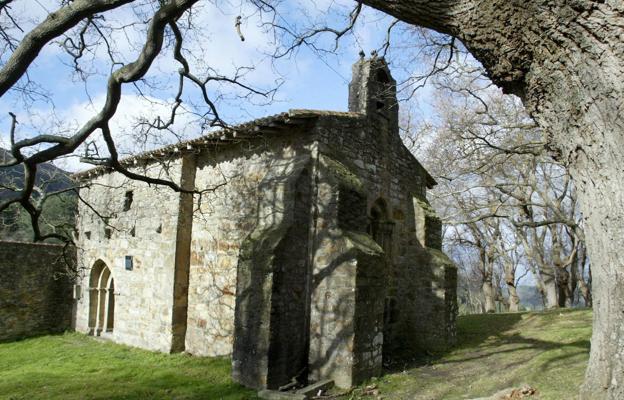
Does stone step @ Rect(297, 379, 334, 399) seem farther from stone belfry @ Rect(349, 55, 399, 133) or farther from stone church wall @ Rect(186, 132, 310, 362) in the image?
stone belfry @ Rect(349, 55, 399, 133)

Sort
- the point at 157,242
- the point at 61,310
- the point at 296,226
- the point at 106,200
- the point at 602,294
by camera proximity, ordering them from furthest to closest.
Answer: the point at 61,310
the point at 106,200
the point at 157,242
the point at 296,226
the point at 602,294

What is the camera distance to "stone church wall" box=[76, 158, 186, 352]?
39.0ft

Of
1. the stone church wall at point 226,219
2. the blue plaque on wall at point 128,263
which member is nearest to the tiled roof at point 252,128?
the stone church wall at point 226,219

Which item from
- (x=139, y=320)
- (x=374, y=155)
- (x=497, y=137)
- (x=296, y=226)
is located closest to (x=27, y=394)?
(x=139, y=320)

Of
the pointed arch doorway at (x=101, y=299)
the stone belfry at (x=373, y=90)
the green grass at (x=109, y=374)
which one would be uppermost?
the stone belfry at (x=373, y=90)

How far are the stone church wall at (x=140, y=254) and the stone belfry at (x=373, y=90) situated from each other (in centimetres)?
482

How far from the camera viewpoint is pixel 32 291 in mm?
15461

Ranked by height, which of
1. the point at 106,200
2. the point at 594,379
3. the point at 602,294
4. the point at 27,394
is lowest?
the point at 27,394

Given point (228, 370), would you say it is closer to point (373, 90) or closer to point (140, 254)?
point (140, 254)

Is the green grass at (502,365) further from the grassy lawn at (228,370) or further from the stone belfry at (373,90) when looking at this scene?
the stone belfry at (373,90)

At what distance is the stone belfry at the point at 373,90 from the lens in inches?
452

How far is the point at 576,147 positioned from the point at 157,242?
11249 mm

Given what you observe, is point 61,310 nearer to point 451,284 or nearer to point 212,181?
point 212,181

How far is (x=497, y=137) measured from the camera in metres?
15.5
